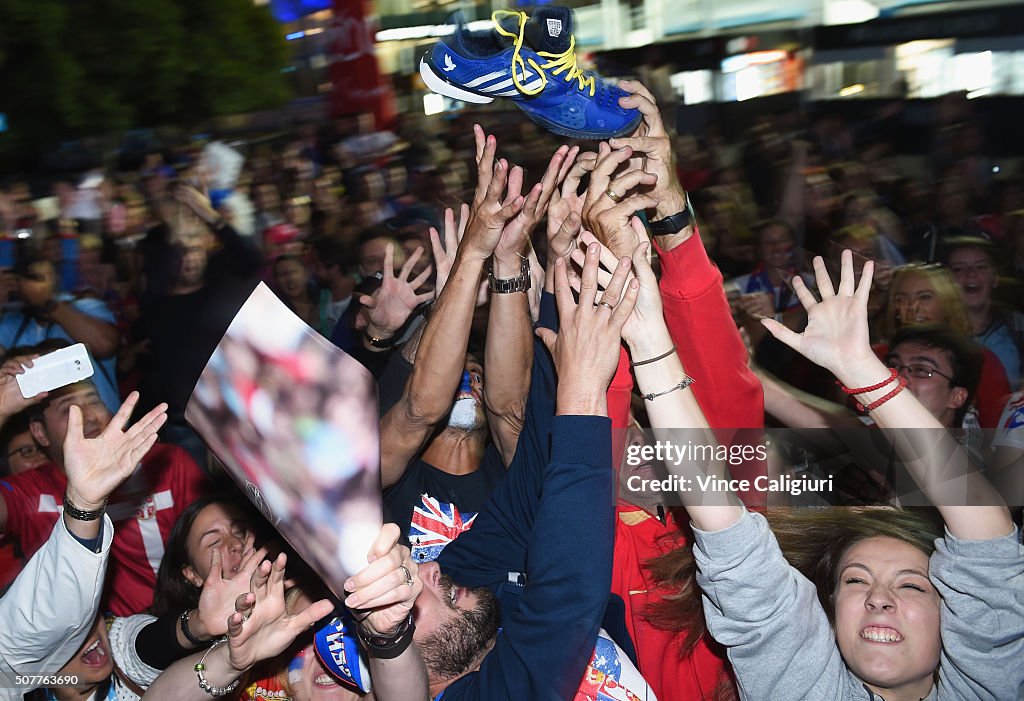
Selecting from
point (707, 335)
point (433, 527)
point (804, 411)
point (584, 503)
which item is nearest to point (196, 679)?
point (433, 527)

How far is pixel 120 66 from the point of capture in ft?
25.6

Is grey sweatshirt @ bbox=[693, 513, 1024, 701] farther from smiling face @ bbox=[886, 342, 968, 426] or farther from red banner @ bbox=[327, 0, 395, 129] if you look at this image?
red banner @ bbox=[327, 0, 395, 129]

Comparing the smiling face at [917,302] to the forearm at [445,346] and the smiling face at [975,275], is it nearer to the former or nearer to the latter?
the smiling face at [975,275]

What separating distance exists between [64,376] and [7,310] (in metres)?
2.12

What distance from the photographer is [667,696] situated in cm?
182

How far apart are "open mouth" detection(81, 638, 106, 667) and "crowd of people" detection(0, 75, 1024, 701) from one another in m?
0.01

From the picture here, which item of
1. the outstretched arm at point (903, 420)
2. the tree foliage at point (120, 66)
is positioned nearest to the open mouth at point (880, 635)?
the outstretched arm at point (903, 420)

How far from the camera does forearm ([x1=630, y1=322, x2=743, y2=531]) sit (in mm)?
1486

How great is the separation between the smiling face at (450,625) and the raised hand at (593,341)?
19.1 inches

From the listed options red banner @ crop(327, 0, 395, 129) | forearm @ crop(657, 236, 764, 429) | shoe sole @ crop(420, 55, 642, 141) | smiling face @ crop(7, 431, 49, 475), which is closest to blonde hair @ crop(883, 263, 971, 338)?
forearm @ crop(657, 236, 764, 429)

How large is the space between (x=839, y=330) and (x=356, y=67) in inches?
309

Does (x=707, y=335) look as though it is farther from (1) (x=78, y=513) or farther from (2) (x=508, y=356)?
(1) (x=78, y=513)

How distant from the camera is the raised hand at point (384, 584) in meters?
1.32

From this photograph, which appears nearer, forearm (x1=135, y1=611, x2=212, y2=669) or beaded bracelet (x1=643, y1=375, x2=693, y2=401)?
beaded bracelet (x1=643, y1=375, x2=693, y2=401)
